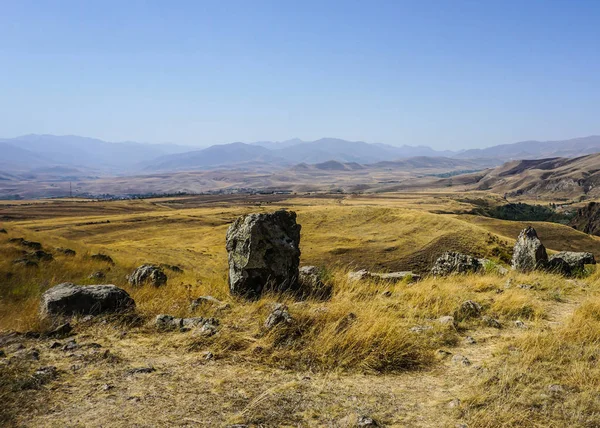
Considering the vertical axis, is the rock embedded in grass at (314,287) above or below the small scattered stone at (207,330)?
below

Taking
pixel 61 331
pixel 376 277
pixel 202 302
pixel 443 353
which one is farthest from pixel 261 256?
pixel 443 353

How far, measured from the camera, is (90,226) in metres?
89.8

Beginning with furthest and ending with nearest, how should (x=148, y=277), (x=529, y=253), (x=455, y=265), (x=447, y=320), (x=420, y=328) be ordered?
1. (x=455, y=265)
2. (x=529, y=253)
3. (x=148, y=277)
4. (x=447, y=320)
5. (x=420, y=328)

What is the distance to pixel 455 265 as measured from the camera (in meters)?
18.6

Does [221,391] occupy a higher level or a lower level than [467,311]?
higher

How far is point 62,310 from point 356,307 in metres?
6.24

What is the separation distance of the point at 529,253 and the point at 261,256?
13.3 meters

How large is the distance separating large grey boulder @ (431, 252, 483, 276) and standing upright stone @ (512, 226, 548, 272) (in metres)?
1.70

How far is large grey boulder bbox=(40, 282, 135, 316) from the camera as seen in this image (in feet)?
25.8

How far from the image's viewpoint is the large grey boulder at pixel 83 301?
25.8 ft

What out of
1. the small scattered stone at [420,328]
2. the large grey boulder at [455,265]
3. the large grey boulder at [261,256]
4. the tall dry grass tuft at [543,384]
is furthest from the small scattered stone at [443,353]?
Answer: the large grey boulder at [455,265]

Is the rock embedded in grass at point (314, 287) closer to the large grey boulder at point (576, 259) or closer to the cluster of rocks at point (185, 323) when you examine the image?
the cluster of rocks at point (185, 323)

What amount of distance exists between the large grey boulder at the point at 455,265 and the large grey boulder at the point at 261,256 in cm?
919

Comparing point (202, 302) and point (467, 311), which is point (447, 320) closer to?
point (467, 311)
